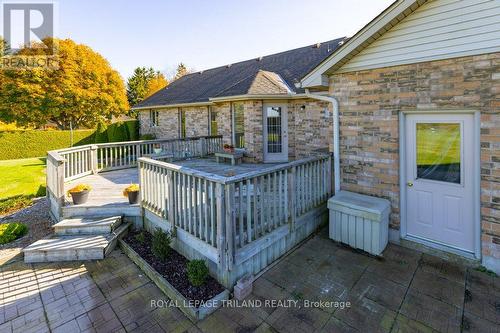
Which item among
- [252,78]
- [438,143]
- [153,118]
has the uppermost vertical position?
[252,78]

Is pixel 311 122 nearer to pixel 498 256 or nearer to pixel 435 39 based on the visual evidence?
pixel 435 39

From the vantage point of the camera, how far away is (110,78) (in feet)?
81.0

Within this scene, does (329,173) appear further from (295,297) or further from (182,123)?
(182,123)

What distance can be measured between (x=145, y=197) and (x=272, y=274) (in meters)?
2.99

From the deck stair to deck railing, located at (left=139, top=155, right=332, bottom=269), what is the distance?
752 mm

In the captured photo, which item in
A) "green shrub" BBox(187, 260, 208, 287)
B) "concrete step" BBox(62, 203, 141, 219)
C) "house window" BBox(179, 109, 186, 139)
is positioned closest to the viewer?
"green shrub" BBox(187, 260, 208, 287)

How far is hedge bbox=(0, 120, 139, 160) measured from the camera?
18469 millimetres

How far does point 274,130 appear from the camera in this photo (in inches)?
418

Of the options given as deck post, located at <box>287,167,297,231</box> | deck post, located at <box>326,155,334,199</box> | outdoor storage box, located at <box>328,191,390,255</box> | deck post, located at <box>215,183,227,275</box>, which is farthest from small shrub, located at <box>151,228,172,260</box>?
deck post, located at <box>326,155,334,199</box>

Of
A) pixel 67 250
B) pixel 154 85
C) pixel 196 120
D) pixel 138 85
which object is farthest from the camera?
pixel 138 85

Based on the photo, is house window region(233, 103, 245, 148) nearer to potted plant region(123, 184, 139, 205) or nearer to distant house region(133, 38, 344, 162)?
distant house region(133, 38, 344, 162)

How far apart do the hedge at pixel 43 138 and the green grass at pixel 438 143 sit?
18015 millimetres

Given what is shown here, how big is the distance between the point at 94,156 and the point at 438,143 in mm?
9375

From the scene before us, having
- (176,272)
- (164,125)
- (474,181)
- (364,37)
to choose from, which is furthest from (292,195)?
(164,125)
